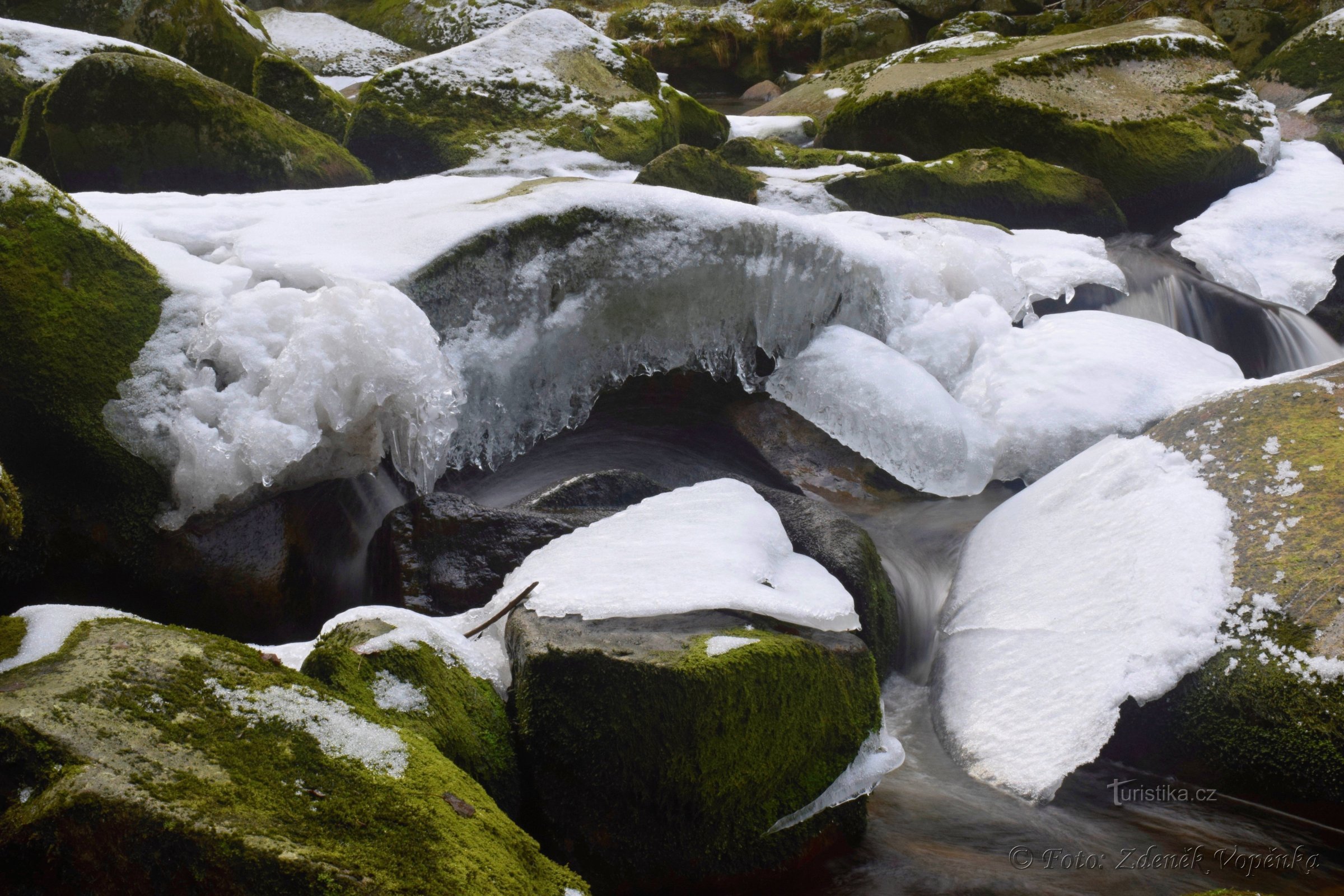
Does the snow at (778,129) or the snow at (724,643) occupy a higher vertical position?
the snow at (778,129)

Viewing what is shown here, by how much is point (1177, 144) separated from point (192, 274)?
7.24m

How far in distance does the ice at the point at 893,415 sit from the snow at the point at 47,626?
3305mm

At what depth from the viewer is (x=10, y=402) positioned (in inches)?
111

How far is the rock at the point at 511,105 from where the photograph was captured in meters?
6.74

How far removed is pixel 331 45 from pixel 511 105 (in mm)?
9187

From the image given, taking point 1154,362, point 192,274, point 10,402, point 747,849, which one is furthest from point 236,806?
point 1154,362

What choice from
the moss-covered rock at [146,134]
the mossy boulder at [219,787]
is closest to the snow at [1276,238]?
the moss-covered rock at [146,134]

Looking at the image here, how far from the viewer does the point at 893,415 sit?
14.6 ft

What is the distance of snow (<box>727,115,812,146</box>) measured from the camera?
31.4ft

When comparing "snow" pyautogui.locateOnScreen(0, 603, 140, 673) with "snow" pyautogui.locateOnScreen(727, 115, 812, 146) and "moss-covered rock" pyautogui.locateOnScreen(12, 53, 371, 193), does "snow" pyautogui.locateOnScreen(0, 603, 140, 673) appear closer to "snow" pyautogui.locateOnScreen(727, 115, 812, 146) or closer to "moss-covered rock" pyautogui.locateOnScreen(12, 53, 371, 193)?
"moss-covered rock" pyautogui.locateOnScreen(12, 53, 371, 193)

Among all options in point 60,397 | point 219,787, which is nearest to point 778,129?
point 60,397

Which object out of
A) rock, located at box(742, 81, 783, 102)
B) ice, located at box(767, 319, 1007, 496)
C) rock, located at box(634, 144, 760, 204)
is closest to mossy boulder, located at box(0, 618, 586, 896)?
ice, located at box(767, 319, 1007, 496)

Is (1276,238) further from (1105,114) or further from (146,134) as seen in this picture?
(146,134)

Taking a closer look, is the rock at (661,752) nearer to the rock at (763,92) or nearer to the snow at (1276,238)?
the snow at (1276,238)
